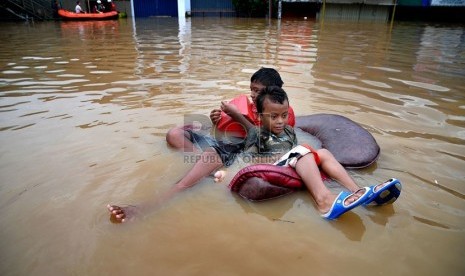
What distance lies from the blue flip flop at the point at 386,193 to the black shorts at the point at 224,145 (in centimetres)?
129

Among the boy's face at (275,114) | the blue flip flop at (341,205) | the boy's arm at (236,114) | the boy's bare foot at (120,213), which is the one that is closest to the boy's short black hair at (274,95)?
the boy's face at (275,114)

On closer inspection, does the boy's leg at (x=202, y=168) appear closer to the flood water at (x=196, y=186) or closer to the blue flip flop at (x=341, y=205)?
the flood water at (x=196, y=186)

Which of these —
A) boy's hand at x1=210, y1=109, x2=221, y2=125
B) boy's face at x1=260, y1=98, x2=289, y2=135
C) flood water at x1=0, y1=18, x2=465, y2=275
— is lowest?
flood water at x1=0, y1=18, x2=465, y2=275

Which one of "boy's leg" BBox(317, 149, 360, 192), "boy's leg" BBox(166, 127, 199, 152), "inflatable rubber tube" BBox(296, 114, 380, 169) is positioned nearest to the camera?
"boy's leg" BBox(317, 149, 360, 192)

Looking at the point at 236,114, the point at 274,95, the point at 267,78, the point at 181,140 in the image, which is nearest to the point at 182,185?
the point at 181,140

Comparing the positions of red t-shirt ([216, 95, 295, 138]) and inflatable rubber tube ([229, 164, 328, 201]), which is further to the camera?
red t-shirt ([216, 95, 295, 138])

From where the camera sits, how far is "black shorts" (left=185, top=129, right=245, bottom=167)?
10.3 ft

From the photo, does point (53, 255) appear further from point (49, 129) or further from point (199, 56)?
point (199, 56)

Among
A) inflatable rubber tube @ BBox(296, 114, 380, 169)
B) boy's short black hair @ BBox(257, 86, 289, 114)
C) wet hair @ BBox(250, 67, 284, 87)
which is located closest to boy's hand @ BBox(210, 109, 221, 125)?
wet hair @ BBox(250, 67, 284, 87)

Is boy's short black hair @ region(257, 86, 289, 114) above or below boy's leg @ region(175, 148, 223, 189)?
above

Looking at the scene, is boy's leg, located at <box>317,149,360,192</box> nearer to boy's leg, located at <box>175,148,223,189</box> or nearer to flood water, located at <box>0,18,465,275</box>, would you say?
flood water, located at <box>0,18,465,275</box>

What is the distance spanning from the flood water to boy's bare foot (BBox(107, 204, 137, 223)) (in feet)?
0.16

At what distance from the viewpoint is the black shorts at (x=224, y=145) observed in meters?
3.14

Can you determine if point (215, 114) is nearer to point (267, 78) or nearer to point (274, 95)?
point (267, 78)
